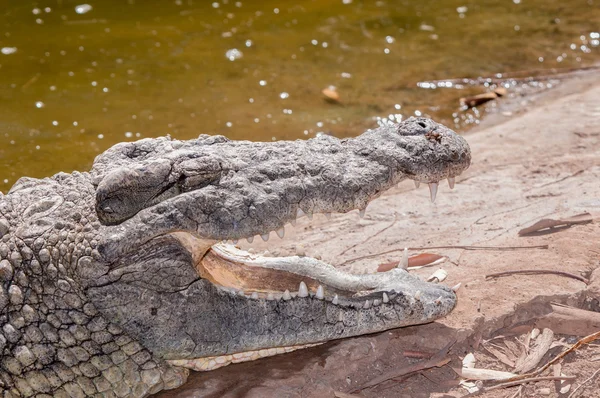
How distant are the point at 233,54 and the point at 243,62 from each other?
0.75 ft

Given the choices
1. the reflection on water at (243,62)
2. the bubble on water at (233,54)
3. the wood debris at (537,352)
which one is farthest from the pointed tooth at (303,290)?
the bubble on water at (233,54)

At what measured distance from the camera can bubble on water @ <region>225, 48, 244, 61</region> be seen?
7962 mm

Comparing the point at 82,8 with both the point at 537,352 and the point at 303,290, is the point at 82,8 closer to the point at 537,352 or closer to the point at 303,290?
the point at 303,290

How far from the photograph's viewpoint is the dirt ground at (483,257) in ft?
11.4

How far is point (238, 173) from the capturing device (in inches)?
134

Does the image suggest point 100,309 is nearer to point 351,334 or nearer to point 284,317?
point 284,317

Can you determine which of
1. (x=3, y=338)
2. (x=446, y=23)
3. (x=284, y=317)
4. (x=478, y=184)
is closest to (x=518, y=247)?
(x=478, y=184)

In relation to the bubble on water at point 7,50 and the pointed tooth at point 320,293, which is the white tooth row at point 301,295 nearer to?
the pointed tooth at point 320,293

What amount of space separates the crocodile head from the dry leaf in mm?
1177

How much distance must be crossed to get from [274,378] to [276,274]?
0.51 meters

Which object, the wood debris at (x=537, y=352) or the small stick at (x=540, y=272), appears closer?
the wood debris at (x=537, y=352)

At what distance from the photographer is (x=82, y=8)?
29.8 feet

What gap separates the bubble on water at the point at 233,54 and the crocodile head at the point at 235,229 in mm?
4616

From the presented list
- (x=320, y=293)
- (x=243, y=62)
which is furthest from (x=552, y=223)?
(x=243, y=62)
